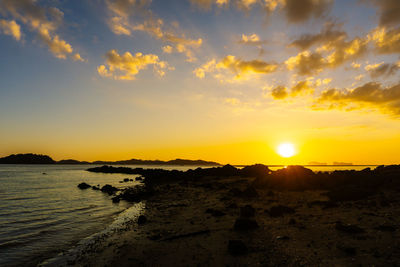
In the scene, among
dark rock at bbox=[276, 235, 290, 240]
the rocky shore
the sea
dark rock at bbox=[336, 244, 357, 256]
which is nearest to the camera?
dark rock at bbox=[336, 244, 357, 256]

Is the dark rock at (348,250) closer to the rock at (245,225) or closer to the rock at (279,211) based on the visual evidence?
the rock at (245,225)

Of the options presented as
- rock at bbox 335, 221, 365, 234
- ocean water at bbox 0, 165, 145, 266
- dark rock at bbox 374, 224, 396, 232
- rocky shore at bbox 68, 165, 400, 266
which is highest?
dark rock at bbox 374, 224, 396, 232

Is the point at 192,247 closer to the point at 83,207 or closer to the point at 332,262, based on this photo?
the point at 332,262

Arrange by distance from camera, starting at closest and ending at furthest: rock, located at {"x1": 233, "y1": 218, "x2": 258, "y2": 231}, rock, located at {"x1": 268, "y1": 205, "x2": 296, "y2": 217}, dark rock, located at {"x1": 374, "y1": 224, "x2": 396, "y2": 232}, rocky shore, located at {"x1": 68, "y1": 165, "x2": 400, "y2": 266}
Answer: rocky shore, located at {"x1": 68, "y1": 165, "x2": 400, "y2": 266} → dark rock, located at {"x1": 374, "y1": 224, "x2": 396, "y2": 232} → rock, located at {"x1": 233, "y1": 218, "x2": 258, "y2": 231} → rock, located at {"x1": 268, "y1": 205, "x2": 296, "y2": 217}

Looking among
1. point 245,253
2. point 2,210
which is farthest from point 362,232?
point 2,210

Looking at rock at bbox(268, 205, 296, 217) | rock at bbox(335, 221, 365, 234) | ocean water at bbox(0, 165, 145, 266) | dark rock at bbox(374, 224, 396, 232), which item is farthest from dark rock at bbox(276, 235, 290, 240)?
ocean water at bbox(0, 165, 145, 266)

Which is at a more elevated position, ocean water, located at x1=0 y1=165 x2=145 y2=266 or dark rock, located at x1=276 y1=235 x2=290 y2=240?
dark rock, located at x1=276 y1=235 x2=290 y2=240

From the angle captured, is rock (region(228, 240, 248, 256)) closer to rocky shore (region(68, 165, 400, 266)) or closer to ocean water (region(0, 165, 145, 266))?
rocky shore (region(68, 165, 400, 266))

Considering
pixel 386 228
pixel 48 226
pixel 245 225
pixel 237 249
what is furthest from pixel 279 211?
pixel 48 226

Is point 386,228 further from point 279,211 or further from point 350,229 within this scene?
point 279,211

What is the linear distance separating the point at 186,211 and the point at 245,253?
1044 cm

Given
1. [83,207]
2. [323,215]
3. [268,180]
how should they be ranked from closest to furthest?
[323,215], [83,207], [268,180]

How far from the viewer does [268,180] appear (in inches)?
1222

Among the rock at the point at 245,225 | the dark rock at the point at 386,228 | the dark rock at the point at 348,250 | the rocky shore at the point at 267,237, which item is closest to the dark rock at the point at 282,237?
the rocky shore at the point at 267,237
